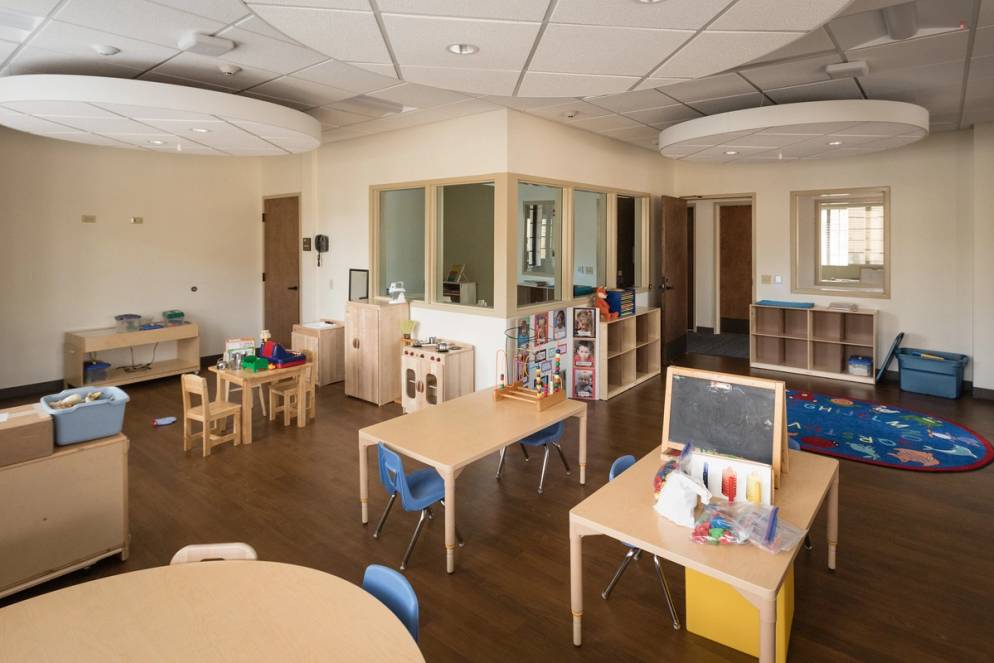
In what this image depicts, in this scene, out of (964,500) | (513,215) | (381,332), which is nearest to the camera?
(964,500)

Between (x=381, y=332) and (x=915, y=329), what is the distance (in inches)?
256

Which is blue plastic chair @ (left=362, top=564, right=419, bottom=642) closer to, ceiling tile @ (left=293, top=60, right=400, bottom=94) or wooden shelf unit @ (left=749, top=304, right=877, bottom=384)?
ceiling tile @ (left=293, top=60, right=400, bottom=94)

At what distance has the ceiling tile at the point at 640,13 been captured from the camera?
7.60 ft

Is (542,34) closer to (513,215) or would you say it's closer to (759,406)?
(759,406)

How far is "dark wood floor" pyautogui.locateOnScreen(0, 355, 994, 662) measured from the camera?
259 cm

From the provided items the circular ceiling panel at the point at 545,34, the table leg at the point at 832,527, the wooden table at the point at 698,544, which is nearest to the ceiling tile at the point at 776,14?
the circular ceiling panel at the point at 545,34

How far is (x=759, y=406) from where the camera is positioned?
8.07 feet

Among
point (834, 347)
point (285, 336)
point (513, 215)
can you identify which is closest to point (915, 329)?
point (834, 347)

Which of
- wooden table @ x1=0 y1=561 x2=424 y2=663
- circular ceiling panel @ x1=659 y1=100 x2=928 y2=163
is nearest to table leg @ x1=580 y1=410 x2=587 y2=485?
wooden table @ x1=0 y1=561 x2=424 y2=663

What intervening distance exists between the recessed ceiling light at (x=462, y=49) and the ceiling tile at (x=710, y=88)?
2.63 m

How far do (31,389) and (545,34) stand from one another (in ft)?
23.3

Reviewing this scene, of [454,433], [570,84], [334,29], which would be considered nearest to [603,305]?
[570,84]

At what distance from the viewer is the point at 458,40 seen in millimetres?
2758

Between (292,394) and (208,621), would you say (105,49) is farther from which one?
(208,621)
